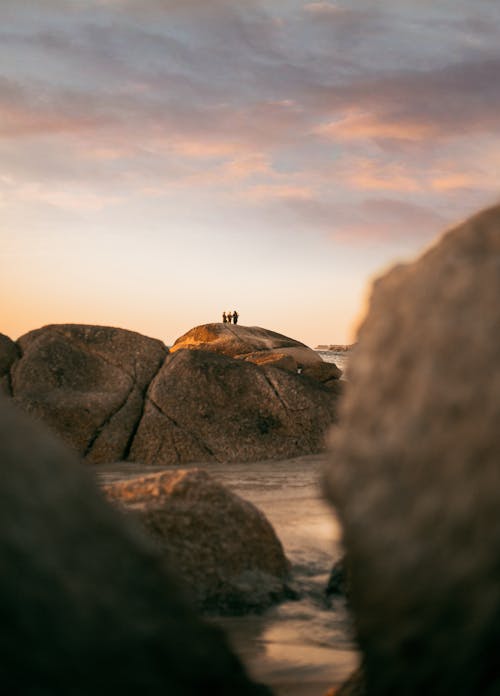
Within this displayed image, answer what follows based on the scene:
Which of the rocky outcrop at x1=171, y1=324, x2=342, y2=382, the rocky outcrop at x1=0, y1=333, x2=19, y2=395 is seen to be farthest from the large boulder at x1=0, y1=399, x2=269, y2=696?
the rocky outcrop at x1=171, y1=324, x2=342, y2=382

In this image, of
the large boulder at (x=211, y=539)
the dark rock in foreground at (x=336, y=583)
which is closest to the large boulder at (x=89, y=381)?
the large boulder at (x=211, y=539)

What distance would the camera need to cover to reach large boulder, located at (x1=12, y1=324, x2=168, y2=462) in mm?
10211

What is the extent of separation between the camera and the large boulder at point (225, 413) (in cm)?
1016

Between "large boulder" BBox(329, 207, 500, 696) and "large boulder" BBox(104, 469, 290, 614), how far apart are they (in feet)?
7.86

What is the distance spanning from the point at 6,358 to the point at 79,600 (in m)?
9.49

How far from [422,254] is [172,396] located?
26.1ft

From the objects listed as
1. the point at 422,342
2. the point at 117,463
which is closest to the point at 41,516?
the point at 422,342

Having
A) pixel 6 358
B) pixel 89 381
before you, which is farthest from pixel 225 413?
pixel 6 358

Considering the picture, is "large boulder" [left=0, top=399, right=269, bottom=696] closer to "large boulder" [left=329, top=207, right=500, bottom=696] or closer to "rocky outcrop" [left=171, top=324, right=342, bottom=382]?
"large boulder" [left=329, top=207, right=500, bottom=696]

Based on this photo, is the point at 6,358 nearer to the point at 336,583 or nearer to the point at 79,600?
the point at 336,583

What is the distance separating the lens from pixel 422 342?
2191 millimetres

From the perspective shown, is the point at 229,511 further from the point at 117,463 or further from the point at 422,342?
the point at 117,463

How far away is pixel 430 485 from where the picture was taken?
6.76 feet

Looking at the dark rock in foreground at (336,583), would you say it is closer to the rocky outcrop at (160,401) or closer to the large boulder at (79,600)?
the large boulder at (79,600)
